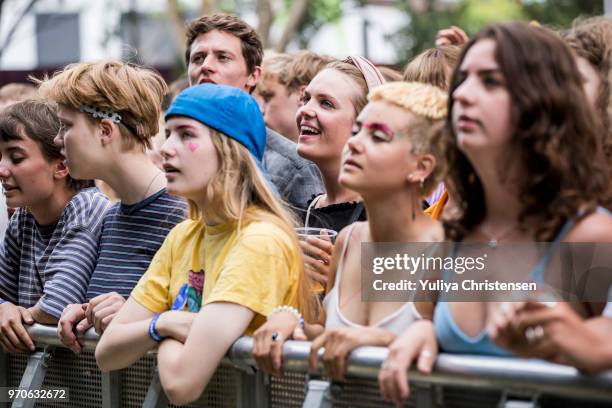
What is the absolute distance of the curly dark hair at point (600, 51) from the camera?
3.78m

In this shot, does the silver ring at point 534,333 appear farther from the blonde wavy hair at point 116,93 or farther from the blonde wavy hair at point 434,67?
the blonde wavy hair at point 116,93

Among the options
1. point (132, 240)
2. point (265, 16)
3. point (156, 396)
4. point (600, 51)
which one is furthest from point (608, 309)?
point (265, 16)

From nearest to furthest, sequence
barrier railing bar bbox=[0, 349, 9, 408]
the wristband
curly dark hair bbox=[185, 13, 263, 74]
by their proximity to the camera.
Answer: the wristband, barrier railing bar bbox=[0, 349, 9, 408], curly dark hair bbox=[185, 13, 263, 74]

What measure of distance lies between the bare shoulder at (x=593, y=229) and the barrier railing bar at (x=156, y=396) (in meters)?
1.68

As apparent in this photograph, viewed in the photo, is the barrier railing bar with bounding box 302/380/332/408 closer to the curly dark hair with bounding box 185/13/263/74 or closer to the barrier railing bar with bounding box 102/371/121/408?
the barrier railing bar with bounding box 102/371/121/408

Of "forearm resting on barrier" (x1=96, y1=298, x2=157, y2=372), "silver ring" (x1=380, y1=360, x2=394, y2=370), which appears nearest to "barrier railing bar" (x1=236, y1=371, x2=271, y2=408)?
"forearm resting on barrier" (x1=96, y1=298, x2=157, y2=372)

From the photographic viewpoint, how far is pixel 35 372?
189 inches

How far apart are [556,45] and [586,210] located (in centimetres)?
46

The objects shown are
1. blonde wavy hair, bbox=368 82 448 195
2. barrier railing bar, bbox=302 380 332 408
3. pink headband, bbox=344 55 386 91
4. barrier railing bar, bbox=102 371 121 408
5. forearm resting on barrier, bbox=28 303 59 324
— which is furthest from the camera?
pink headband, bbox=344 55 386 91

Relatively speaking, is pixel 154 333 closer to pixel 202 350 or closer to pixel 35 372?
pixel 202 350

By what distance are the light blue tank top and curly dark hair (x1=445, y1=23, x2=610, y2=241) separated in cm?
3

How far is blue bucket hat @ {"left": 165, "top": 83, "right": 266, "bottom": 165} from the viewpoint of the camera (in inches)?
165

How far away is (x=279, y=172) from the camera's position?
571 centimetres

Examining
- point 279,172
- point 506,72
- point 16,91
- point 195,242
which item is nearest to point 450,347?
point 506,72
